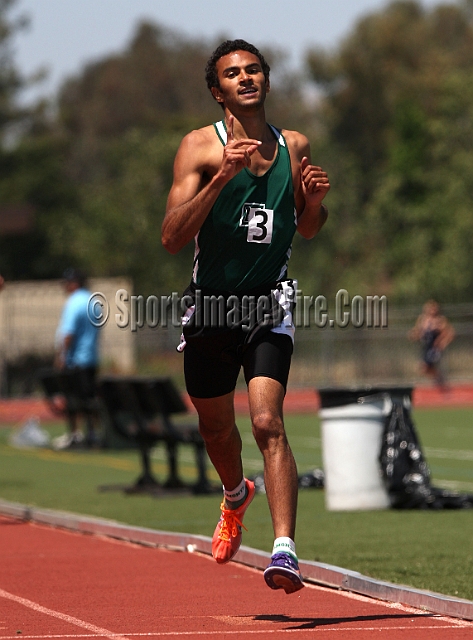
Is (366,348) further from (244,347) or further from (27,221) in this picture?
(244,347)

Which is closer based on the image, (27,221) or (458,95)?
(458,95)

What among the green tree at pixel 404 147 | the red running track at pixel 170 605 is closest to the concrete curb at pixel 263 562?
the red running track at pixel 170 605

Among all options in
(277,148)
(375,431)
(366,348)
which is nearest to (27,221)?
(366,348)

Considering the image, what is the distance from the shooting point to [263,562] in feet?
25.5

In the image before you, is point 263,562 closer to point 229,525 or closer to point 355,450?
point 229,525

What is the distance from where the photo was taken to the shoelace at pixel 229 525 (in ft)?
21.8

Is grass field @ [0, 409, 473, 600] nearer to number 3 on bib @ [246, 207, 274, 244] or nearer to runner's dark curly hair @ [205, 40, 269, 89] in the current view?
number 3 on bib @ [246, 207, 274, 244]

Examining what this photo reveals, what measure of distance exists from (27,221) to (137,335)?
16.2 metres

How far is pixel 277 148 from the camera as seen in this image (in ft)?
21.4

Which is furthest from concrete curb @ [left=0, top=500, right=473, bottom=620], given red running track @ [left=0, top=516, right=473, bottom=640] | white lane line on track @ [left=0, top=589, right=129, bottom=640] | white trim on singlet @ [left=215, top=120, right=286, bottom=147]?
white trim on singlet @ [left=215, top=120, right=286, bottom=147]

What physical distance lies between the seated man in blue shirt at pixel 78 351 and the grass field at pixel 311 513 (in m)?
0.67

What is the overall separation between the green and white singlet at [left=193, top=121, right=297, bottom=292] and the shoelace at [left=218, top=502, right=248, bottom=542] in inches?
47.7

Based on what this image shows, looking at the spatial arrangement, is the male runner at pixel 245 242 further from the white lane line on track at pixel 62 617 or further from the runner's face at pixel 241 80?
the white lane line on track at pixel 62 617

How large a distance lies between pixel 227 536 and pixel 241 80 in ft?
7.54
